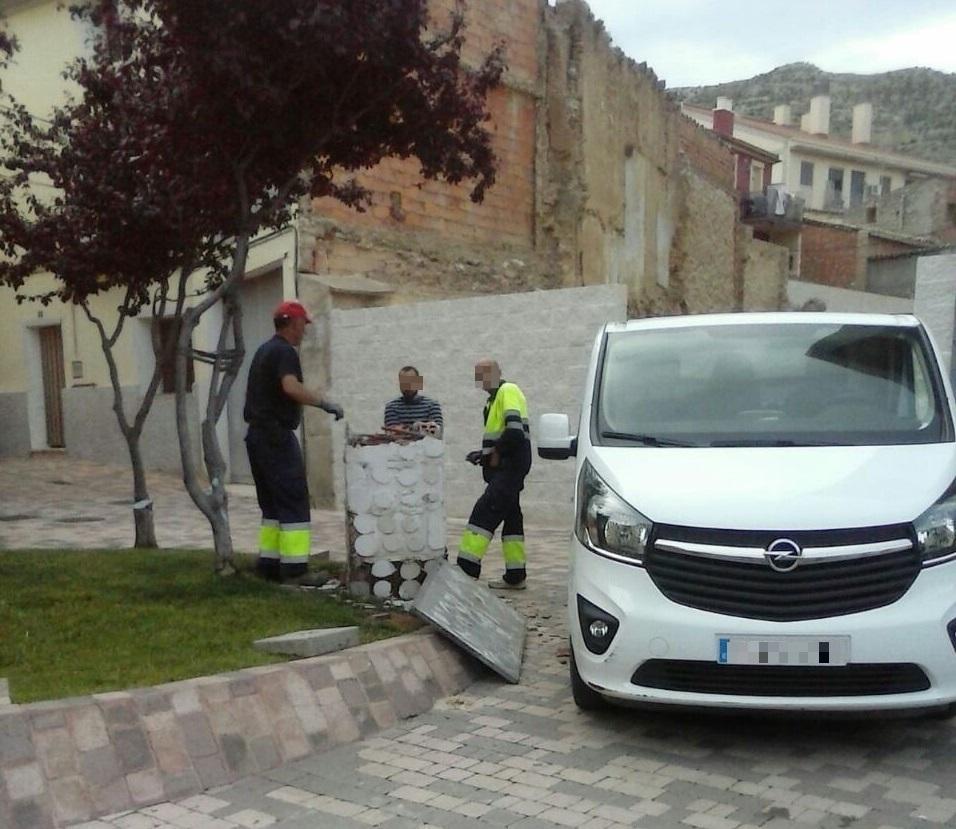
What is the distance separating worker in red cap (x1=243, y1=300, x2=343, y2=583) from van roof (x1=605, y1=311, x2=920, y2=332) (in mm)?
2153

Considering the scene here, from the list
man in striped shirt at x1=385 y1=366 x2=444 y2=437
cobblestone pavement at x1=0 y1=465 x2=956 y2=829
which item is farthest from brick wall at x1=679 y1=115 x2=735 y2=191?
cobblestone pavement at x1=0 y1=465 x2=956 y2=829

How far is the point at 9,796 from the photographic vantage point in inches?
143

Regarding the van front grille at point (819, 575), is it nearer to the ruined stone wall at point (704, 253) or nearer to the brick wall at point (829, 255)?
the ruined stone wall at point (704, 253)

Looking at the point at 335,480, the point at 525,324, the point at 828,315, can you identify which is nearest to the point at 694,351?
the point at 828,315

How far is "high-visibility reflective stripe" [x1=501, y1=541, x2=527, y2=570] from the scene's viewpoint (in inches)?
305

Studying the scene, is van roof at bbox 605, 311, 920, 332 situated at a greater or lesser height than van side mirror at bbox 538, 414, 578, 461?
greater

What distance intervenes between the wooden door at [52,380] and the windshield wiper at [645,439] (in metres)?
16.2

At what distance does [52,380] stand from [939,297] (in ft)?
51.5

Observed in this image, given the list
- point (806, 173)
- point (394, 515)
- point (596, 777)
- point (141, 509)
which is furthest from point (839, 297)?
point (596, 777)

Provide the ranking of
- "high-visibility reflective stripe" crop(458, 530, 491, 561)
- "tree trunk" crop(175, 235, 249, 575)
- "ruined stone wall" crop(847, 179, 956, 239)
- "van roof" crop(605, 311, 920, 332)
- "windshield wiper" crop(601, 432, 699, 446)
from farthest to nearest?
"ruined stone wall" crop(847, 179, 956, 239) → "high-visibility reflective stripe" crop(458, 530, 491, 561) → "tree trunk" crop(175, 235, 249, 575) → "van roof" crop(605, 311, 920, 332) → "windshield wiper" crop(601, 432, 699, 446)

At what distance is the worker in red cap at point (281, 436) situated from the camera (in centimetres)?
664

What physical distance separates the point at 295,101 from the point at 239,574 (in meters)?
3.16

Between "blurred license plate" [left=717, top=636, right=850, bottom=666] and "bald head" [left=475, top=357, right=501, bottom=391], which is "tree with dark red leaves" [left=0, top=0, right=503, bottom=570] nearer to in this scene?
"bald head" [left=475, top=357, right=501, bottom=391]

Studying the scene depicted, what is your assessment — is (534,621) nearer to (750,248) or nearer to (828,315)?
(828,315)
